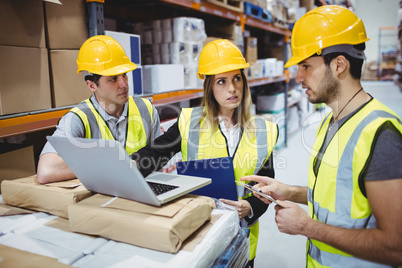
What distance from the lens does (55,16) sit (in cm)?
170

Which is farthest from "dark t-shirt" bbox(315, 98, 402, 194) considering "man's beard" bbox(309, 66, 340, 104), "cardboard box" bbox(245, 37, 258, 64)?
"cardboard box" bbox(245, 37, 258, 64)

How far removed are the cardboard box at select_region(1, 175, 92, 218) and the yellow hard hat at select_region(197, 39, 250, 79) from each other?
0.96m

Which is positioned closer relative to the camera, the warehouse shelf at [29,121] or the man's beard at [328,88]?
the man's beard at [328,88]

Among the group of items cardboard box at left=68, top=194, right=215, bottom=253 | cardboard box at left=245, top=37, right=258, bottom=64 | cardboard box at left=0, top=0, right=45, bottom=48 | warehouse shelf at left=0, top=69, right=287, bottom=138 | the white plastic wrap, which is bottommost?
the white plastic wrap

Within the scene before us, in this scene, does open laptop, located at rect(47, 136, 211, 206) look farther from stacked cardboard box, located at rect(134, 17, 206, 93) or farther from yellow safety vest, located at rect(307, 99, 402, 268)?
stacked cardboard box, located at rect(134, 17, 206, 93)

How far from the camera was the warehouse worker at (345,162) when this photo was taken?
0.92 m

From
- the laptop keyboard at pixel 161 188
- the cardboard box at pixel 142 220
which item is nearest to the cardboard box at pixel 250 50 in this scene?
the laptop keyboard at pixel 161 188

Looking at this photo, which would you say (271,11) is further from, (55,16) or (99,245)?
(99,245)

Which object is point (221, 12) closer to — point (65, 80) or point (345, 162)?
point (65, 80)

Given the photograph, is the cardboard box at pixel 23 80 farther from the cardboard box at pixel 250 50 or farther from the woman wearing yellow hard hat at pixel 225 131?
the cardboard box at pixel 250 50

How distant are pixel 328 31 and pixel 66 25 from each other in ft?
4.71

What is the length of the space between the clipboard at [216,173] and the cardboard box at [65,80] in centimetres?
85

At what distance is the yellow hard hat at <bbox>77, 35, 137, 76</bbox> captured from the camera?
174 cm

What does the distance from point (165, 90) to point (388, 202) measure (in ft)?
6.27
